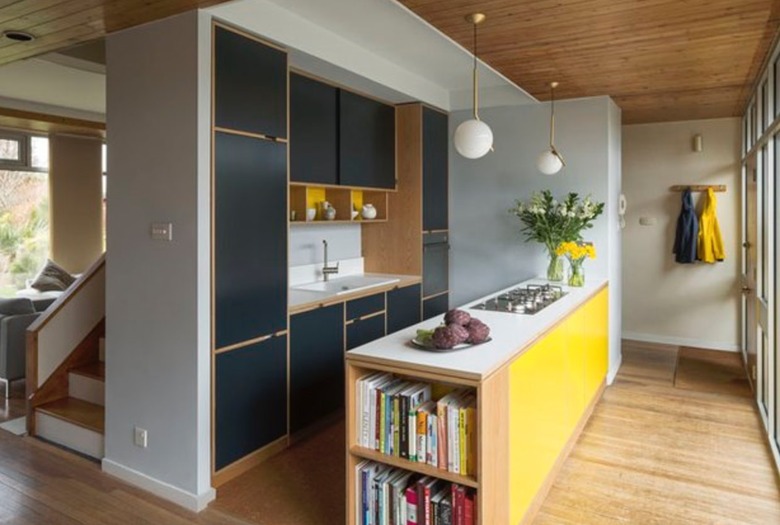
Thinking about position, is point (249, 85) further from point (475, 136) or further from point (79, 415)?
point (79, 415)

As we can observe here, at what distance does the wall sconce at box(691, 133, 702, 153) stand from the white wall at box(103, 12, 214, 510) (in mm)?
5292

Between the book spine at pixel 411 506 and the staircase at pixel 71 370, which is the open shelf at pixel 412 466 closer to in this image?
the book spine at pixel 411 506

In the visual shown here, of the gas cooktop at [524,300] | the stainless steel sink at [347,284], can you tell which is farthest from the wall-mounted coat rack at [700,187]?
the stainless steel sink at [347,284]

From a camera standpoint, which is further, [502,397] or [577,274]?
[577,274]

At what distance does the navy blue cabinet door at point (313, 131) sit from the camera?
3.79 metres

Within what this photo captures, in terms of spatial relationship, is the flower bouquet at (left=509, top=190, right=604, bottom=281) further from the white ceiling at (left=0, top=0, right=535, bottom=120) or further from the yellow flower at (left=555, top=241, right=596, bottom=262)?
the white ceiling at (left=0, top=0, right=535, bottom=120)

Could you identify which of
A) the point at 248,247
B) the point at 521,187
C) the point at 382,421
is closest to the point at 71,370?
the point at 248,247

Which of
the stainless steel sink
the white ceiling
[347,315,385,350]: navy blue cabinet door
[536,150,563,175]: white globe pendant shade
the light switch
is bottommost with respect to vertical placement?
[347,315,385,350]: navy blue cabinet door

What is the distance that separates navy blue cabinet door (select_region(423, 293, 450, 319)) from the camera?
17.2 ft

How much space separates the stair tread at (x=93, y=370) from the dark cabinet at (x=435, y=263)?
2.62 metres

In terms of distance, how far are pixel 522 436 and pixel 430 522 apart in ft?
1.82

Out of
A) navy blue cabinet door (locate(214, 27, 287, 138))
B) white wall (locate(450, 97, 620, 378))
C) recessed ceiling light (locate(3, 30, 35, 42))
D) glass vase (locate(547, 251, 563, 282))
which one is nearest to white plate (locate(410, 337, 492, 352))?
navy blue cabinet door (locate(214, 27, 287, 138))

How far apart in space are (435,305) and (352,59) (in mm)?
2404

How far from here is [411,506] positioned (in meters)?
2.24
